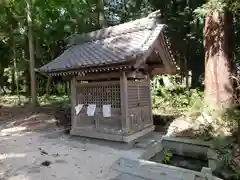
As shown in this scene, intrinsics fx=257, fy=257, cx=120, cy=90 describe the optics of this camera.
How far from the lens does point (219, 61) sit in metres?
6.78

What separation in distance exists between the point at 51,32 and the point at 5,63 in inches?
249

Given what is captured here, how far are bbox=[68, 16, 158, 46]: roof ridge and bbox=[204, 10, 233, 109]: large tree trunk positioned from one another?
1.86 metres

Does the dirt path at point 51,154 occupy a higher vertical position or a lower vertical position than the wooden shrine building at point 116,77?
lower

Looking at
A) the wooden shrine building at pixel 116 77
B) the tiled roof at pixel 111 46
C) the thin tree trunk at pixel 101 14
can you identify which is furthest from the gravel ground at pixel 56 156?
the thin tree trunk at pixel 101 14

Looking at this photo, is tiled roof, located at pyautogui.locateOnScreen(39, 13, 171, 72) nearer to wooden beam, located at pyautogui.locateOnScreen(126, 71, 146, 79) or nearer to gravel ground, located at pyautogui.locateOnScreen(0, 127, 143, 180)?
wooden beam, located at pyautogui.locateOnScreen(126, 71, 146, 79)

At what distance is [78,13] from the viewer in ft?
48.9

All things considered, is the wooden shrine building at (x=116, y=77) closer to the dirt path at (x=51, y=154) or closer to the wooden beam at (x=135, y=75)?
the wooden beam at (x=135, y=75)

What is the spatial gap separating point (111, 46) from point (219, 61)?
10.5 ft

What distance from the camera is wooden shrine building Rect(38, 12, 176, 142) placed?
706 cm

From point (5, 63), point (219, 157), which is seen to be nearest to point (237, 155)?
point (219, 157)

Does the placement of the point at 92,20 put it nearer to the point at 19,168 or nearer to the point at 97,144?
the point at 97,144

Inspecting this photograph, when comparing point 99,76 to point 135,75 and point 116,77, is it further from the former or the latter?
point 135,75

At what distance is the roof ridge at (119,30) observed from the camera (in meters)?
8.03

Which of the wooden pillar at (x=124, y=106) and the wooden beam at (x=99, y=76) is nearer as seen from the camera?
the wooden pillar at (x=124, y=106)
